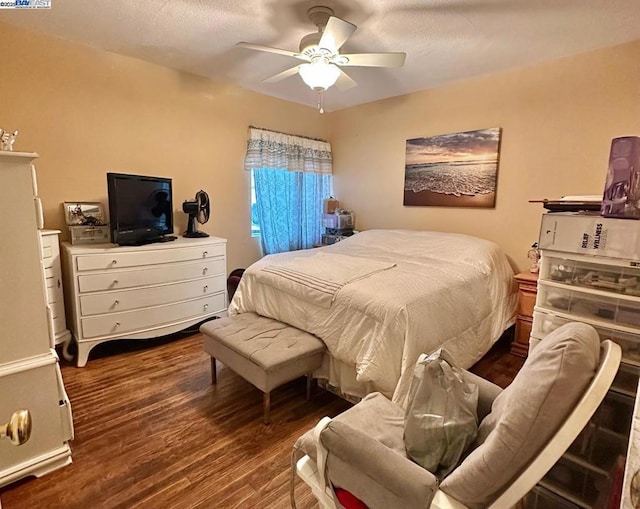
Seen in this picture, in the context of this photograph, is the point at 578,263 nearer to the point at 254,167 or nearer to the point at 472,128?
the point at 472,128

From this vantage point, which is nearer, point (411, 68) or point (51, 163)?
point (51, 163)

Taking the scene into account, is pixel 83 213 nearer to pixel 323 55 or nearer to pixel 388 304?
pixel 323 55

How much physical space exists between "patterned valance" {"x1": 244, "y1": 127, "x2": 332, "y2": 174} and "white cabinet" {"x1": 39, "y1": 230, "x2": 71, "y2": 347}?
2027 millimetres

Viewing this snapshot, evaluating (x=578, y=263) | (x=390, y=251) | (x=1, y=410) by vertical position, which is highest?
(x=578, y=263)

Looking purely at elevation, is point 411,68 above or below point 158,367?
above

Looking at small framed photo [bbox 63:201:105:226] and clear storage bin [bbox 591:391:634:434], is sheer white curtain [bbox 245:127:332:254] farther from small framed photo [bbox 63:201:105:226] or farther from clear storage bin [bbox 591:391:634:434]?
clear storage bin [bbox 591:391:634:434]

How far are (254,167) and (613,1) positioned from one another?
319 centimetres

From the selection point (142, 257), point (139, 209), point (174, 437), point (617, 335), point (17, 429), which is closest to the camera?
point (17, 429)

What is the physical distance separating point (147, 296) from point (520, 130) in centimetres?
362

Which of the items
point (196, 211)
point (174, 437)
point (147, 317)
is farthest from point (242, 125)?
point (174, 437)

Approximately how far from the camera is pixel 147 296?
2859 mm

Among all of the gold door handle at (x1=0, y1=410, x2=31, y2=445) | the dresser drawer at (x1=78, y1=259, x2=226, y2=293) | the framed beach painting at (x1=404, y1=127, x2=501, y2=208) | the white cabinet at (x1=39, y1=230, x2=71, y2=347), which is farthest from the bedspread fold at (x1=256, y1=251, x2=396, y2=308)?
the gold door handle at (x1=0, y1=410, x2=31, y2=445)

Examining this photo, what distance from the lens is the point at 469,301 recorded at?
7.95 ft

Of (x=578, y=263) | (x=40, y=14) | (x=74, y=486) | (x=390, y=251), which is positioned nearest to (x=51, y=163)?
(x=40, y=14)
